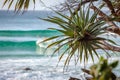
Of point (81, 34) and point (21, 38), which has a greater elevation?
point (21, 38)

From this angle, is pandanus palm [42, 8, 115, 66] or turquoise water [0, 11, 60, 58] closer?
pandanus palm [42, 8, 115, 66]

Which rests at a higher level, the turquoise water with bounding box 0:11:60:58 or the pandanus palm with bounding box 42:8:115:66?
the turquoise water with bounding box 0:11:60:58

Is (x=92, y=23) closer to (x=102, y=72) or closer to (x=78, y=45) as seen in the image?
(x=78, y=45)

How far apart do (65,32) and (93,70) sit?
1666 millimetres

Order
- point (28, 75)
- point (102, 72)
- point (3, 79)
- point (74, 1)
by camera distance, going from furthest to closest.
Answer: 1. point (28, 75)
2. point (3, 79)
3. point (74, 1)
4. point (102, 72)

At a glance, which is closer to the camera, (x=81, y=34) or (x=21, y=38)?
(x=81, y=34)

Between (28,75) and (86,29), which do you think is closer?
(86,29)

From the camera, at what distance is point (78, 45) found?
1.99 meters

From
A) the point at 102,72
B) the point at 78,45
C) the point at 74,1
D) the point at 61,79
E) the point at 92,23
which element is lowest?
the point at 61,79

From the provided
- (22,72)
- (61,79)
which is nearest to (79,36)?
(61,79)

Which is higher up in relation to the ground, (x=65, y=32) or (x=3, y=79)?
(x=65, y=32)

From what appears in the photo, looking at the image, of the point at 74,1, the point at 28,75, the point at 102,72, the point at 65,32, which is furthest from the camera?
the point at 28,75

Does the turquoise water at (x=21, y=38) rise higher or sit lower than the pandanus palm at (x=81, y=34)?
higher

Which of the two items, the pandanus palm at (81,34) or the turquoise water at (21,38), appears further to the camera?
the turquoise water at (21,38)
